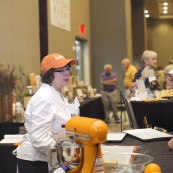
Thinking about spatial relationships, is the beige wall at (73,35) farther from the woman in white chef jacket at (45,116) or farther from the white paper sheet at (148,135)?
the woman in white chef jacket at (45,116)

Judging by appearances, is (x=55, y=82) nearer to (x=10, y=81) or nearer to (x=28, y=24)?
(x=10, y=81)

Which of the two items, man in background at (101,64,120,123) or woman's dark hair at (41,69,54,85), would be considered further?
man in background at (101,64,120,123)

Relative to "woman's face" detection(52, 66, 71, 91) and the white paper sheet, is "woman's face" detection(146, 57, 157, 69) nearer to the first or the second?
the white paper sheet

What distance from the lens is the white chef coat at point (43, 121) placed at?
2.05 meters

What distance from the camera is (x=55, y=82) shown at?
7.39 feet

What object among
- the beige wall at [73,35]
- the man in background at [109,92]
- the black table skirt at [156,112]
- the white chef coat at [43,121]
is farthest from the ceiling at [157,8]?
the white chef coat at [43,121]

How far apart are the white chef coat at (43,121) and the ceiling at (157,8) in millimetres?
14425

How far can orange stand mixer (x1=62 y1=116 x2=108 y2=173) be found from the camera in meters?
1.23

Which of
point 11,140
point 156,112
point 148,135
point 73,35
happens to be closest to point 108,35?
point 73,35

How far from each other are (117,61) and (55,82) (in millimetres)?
9351

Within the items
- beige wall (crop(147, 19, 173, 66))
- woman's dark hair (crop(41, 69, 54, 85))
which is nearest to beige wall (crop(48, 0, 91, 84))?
woman's dark hair (crop(41, 69, 54, 85))

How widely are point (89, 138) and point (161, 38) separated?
803 inches

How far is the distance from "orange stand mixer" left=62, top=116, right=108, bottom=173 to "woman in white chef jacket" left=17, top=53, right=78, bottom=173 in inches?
28.9

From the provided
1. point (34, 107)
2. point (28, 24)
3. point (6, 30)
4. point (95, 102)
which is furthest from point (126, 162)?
point (95, 102)
